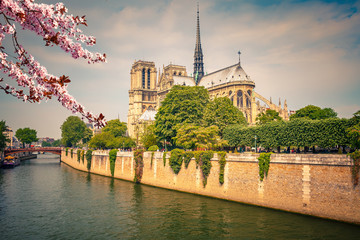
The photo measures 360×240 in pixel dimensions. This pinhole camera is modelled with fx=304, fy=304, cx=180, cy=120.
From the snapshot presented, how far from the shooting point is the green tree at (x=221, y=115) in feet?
168

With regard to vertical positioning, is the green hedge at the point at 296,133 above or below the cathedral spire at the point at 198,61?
below

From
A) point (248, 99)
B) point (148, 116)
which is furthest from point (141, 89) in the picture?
point (248, 99)

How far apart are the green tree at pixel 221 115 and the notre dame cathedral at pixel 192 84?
118ft

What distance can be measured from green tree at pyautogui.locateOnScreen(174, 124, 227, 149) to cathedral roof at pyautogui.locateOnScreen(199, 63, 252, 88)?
68.7 m

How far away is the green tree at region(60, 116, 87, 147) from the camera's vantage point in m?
122

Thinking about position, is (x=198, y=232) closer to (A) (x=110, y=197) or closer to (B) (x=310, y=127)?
(A) (x=110, y=197)

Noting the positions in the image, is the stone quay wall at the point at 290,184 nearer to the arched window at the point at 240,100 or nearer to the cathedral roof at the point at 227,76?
the arched window at the point at 240,100

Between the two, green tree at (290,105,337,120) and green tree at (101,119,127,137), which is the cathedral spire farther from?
green tree at (290,105,337,120)

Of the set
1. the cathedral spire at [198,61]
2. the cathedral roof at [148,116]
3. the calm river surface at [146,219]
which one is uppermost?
the cathedral spire at [198,61]

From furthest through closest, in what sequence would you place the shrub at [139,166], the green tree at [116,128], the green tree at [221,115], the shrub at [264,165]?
1. the green tree at [116,128]
2. the green tree at [221,115]
3. the shrub at [139,166]
4. the shrub at [264,165]

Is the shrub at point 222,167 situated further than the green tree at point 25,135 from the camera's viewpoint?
No

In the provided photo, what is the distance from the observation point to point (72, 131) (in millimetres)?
122250

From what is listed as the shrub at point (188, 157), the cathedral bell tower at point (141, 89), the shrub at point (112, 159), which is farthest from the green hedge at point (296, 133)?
the cathedral bell tower at point (141, 89)

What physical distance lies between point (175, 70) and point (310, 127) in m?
120
